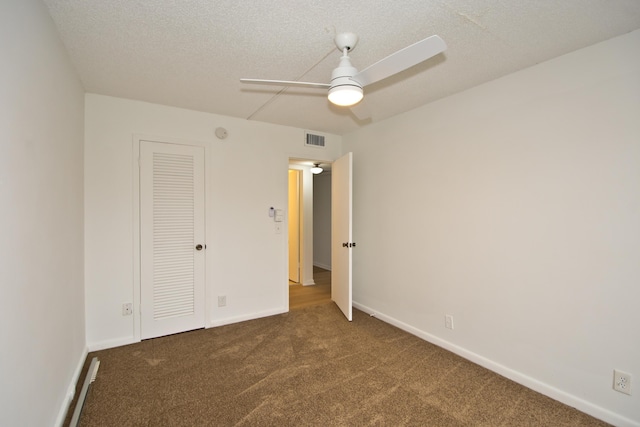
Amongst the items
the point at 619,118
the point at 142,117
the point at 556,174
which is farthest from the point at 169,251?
the point at 619,118

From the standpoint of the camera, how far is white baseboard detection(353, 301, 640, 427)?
183cm

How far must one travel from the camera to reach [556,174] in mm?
2068

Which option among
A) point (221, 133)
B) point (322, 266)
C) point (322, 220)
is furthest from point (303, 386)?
point (322, 220)

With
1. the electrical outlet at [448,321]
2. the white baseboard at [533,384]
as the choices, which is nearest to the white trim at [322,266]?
the white baseboard at [533,384]

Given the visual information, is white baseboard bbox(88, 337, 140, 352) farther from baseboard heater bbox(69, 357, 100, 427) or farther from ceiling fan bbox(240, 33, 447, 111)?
ceiling fan bbox(240, 33, 447, 111)

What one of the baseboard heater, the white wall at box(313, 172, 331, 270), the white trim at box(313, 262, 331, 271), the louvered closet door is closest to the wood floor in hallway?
the white trim at box(313, 262, 331, 271)

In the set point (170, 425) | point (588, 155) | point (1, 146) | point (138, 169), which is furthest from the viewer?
point (138, 169)

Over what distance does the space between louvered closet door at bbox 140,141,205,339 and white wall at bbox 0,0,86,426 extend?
74cm

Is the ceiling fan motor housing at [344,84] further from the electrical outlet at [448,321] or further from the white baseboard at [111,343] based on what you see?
the white baseboard at [111,343]

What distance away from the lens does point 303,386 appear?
2186 mm

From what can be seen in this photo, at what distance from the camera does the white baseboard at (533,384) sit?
183cm

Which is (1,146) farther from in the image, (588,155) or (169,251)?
(588,155)

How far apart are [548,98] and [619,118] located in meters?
0.44

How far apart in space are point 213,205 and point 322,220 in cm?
394
